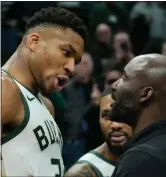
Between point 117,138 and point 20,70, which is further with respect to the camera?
point 117,138

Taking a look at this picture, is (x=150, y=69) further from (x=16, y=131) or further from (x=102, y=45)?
(x=102, y=45)

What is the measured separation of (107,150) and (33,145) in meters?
0.78

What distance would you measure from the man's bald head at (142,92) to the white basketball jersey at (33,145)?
2.43 feet

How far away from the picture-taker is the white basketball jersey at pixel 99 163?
4.37 meters

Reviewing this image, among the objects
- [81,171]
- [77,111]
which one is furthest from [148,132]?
[77,111]

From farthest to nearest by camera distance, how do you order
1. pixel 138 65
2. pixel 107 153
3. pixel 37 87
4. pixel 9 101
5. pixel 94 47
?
pixel 94 47 → pixel 107 153 → pixel 37 87 → pixel 9 101 → pixel 138 65

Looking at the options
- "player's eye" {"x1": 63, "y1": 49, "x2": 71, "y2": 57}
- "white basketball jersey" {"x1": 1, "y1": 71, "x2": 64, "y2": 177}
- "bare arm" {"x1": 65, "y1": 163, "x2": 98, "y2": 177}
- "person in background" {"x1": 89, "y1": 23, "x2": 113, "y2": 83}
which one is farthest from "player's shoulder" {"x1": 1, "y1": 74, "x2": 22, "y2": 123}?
"person in background" {"x1": 89, "y1": 23, "x2": 113, "y2": 83}

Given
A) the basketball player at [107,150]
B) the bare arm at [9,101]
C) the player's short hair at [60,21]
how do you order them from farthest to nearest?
the basketball player at [107,150] → the player's short hair at [60,21] → the bare arm at [9,101]

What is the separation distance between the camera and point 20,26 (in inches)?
297

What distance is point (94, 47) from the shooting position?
850 cm

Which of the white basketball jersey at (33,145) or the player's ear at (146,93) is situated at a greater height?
the player's ear at (146,93)

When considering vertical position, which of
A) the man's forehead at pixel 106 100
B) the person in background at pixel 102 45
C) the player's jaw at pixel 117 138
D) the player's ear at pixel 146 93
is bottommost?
the person in background at pixel 102 45

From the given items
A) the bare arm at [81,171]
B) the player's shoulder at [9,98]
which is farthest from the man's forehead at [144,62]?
the bare arm at [81,171]

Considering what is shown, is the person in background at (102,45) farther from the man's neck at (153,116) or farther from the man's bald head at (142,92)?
the man's neck at (153,116)
